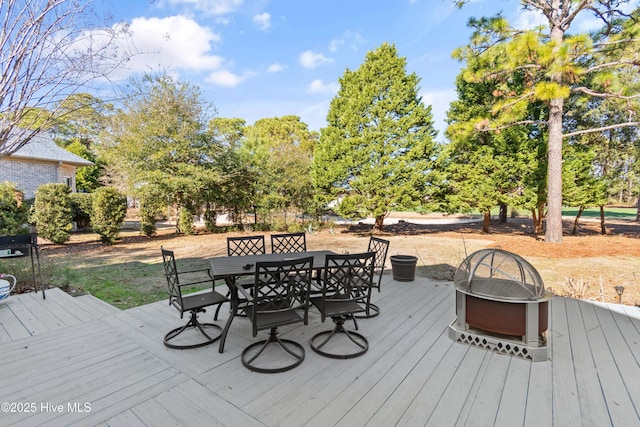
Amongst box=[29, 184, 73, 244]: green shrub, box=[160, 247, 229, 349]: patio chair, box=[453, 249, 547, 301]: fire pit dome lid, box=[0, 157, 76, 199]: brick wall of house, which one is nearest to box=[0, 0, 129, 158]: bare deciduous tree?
box=[160, 247, 229, 349]: patio chair

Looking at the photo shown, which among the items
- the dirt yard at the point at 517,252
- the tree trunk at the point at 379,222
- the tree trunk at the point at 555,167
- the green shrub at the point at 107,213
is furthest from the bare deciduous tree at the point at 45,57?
the tree trunk at the point at 555,167

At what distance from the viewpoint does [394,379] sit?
2373 mm

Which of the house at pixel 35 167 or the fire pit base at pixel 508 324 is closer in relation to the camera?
the fire pit base at pixel 508 324

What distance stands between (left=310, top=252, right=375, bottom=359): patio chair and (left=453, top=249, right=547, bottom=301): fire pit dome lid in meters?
1.02

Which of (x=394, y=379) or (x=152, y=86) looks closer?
(x=394, y=379)

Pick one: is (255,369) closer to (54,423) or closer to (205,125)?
(54,423)

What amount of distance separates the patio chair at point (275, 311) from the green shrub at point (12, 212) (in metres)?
10.1

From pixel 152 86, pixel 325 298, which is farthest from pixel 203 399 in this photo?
pixel 152 86

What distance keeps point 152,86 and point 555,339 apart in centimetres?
1304

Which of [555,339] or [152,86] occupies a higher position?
[152,86]

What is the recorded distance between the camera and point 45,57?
286 cm

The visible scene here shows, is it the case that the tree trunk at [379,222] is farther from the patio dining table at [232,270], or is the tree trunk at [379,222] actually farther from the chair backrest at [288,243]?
the patio dining table at [232,270]

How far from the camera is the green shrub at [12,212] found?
27.9 ft

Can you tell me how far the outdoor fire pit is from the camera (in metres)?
2.64
